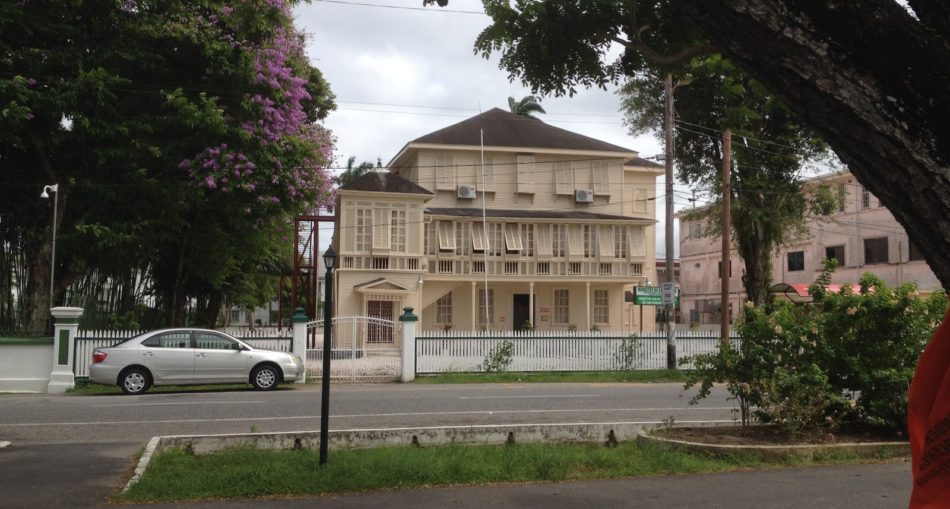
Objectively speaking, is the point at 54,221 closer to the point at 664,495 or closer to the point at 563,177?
the point at 664,495

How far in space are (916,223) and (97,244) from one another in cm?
2109

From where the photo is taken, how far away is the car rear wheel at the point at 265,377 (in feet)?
61.2

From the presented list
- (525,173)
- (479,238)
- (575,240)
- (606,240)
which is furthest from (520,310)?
(525,173)

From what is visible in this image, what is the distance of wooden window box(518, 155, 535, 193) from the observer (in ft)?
127

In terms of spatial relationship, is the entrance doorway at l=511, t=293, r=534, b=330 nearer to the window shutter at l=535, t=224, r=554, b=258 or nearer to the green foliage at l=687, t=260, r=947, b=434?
the window shutter at l=535, t=224, r=554, b=258

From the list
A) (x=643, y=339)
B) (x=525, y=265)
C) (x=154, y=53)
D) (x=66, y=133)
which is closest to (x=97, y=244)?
(x=66, y=133)

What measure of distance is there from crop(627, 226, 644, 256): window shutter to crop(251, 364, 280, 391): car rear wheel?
2339cm

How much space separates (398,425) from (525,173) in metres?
27.5

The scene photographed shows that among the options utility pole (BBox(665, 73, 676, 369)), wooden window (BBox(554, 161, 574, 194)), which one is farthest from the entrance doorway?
utility pole (BBox(665, 73, 676, 369))

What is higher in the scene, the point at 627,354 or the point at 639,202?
the point at 639,202

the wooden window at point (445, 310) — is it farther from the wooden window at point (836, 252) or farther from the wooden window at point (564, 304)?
the wooden window at point (836, 252)

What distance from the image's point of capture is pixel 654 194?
1676 inches

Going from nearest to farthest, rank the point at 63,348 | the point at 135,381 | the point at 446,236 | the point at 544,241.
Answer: the point at 135,381 < the point at 63,348 < the point at 446,236 < the point at 544,241

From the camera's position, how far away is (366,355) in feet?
75.4
